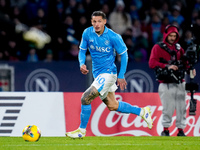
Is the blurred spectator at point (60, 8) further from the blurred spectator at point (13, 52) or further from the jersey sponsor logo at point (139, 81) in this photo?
the jersey sponsor logo at point (139, 81)

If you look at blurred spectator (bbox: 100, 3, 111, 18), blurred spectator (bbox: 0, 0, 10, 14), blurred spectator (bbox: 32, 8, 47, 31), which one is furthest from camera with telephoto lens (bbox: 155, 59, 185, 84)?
blurred spectator (bbox: 0, 0, 10, 14)

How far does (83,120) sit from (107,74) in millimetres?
874

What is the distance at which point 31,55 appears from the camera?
15.7 m

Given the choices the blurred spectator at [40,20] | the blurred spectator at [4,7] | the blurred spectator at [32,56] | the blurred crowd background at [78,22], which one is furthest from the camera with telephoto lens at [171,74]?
the blurred spectator at [4,7]

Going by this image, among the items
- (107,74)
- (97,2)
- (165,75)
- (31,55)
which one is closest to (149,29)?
(97,2)

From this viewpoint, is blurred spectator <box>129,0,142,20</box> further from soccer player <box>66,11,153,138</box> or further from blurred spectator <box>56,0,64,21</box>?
soccer player <box>66,11,153,138</box>

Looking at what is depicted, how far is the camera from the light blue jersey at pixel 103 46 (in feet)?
32.3

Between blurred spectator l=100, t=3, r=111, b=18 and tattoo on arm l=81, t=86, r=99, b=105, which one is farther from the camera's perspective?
blurred spectator l=100, t=3, r=111, b=18

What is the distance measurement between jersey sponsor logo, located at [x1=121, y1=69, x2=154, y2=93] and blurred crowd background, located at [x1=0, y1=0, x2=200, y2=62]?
83 cm

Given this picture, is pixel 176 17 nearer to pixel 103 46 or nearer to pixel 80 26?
pixel 80 26

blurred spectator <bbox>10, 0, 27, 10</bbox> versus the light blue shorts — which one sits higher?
blurred spectator <bbox>10, 0, 27, 10</bbox>

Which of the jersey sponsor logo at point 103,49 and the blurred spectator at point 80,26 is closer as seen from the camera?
the jersey sponsor logo at point 103,49

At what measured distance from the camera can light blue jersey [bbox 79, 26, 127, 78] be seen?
9.83 meters

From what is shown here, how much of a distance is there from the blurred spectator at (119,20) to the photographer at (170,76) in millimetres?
5510
